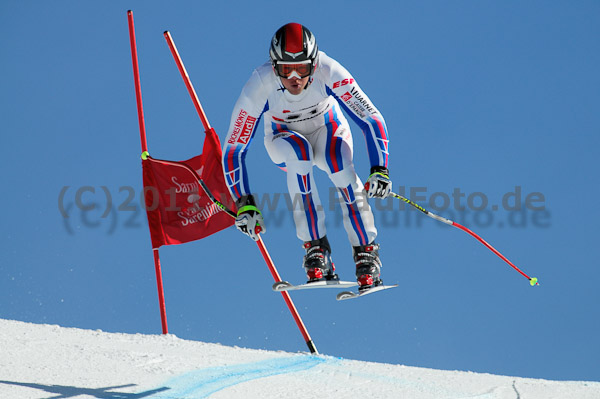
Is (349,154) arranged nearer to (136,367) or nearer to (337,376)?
(337,376)

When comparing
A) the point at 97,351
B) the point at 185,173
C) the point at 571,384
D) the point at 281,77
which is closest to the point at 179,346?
the point at 97,351

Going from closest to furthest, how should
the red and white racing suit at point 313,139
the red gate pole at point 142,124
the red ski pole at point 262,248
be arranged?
the red and white racing suit at point 313,139 → the red ski pole at point 262,248 → the red gate pole at point 142,124

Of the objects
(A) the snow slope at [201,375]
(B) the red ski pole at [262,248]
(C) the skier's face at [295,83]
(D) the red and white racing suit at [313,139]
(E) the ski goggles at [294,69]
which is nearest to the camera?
(E) the ski goggles at [294,69]

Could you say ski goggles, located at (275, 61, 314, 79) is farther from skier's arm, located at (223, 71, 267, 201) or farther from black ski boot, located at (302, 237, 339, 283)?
black ski boot, located at (302, 237, 339, 283)

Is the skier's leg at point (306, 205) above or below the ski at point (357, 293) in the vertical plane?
above

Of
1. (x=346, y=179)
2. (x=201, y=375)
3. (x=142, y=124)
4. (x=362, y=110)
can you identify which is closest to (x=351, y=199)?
(x=346, y=179)

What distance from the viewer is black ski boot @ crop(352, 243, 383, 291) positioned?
6.50 m

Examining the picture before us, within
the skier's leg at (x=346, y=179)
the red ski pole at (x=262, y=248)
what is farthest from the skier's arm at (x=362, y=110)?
the red ski pole at (x=262, y=248)

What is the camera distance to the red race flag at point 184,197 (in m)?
10.2

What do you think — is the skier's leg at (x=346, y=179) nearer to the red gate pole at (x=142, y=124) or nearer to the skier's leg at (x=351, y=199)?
the skier's leg at (x=351, y=199)

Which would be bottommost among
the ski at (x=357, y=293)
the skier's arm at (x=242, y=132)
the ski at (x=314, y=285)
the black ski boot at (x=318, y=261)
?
the ski at (x=357, y=293)

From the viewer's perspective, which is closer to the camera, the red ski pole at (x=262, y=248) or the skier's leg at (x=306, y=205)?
the skier's leg at (x=306, y=205)

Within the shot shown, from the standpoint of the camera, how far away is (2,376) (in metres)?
7.30

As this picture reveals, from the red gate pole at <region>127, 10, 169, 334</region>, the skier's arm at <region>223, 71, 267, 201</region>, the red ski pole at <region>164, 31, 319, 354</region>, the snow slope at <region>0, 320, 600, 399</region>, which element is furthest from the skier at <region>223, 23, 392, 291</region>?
Result: the red gate pole at <region>127, 10, 169, 334</region>
